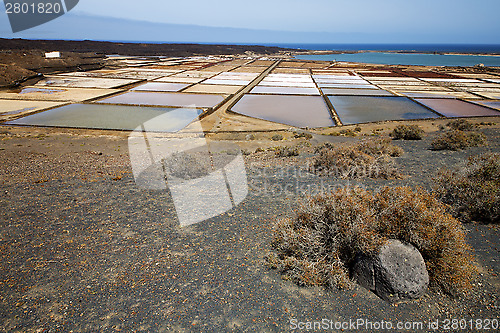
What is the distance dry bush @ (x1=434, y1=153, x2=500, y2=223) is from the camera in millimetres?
6207

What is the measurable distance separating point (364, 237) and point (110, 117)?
76.6ft

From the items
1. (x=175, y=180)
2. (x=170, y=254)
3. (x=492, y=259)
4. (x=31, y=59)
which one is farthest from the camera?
(x=31, y=59)

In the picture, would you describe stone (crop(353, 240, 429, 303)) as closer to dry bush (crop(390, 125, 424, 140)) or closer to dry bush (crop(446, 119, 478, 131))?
dry bush (crop(390, 125, 424, 140))

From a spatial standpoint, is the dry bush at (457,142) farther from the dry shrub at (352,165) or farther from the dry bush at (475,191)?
the dry bush at (475,191)

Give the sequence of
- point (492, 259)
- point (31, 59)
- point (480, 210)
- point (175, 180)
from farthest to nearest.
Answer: point (31, 59) < point (175, 180) < point (480, 210) < point (492, 259)

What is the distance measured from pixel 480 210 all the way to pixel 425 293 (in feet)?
10.3

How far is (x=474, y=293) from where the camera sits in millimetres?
4430

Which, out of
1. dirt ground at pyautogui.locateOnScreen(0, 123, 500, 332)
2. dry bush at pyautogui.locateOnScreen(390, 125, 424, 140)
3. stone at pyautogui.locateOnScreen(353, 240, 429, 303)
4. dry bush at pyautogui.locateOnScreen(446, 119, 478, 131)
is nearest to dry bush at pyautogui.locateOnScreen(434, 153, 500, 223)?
dirt ground at pyautogui.locateOnScreen(0, 123, 500, 332)

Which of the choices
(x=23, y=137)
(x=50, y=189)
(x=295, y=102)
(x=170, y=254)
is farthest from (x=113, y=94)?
(x=170, y=254)

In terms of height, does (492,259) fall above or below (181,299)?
above

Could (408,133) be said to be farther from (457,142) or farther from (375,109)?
(375,109)

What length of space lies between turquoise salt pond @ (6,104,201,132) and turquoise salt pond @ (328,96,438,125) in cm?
1353

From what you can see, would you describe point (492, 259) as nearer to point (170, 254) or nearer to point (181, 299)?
point (181, 299)

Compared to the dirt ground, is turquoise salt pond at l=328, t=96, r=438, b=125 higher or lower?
lower
